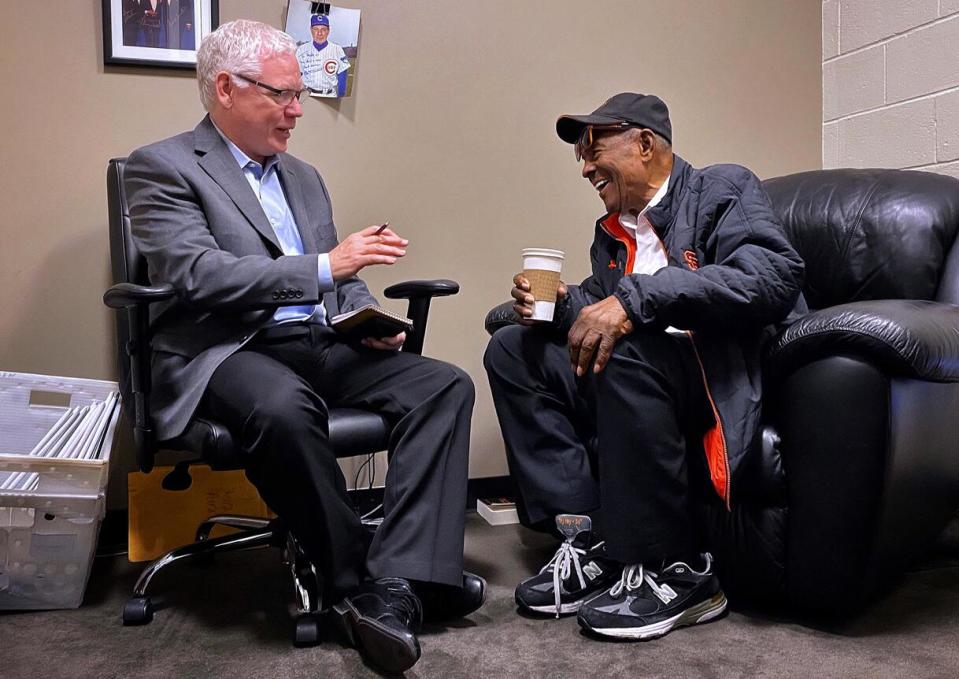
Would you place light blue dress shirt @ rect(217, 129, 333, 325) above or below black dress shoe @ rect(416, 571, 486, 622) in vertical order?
above

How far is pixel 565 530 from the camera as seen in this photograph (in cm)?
190

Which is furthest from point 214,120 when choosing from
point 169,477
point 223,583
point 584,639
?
point 584,639

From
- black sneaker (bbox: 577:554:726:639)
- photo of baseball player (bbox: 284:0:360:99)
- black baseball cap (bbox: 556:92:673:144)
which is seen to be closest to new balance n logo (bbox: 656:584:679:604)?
black sneaker (bbox: 577:554:726:639)

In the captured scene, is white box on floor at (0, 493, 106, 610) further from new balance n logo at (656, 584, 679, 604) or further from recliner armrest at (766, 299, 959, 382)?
recliner armrest at (766, 299, 959, 382)

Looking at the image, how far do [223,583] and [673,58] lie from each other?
2.06 m

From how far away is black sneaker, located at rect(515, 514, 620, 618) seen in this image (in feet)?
5.96

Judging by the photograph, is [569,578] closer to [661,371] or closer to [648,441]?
[648,441]

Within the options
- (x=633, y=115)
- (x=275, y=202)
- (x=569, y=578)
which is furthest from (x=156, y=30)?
(x=569, y=578)

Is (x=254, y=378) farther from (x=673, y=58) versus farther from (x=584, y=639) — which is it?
(x=673, y=58)

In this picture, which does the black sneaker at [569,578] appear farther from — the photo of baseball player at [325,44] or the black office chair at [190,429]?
the photo of baseball player at [325,44]

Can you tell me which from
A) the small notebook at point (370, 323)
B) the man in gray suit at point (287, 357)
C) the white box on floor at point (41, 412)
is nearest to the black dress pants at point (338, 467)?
the man in gray suit at point (287, 357)

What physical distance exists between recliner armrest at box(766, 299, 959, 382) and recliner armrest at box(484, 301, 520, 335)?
0.68 meters

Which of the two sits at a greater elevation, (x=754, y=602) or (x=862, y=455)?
(x=862, y=455)

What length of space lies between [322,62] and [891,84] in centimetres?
174
